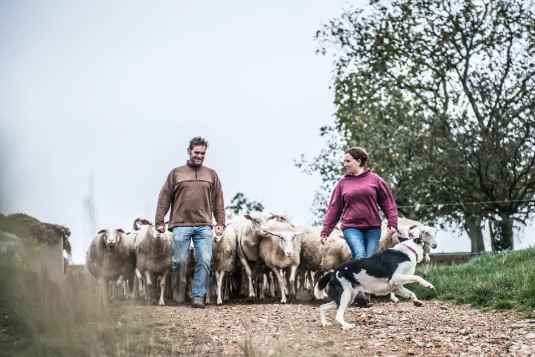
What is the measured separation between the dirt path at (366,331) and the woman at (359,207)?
3.34 ft

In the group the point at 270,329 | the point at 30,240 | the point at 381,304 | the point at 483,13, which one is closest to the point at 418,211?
the point at 483,13

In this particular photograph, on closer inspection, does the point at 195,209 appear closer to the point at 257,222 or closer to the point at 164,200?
the point at 164,200

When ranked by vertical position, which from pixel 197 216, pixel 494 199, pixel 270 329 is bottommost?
pixel 270 329

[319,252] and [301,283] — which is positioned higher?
[319,252]

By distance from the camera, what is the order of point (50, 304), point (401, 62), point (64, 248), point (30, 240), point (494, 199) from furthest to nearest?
point (401, 62)
point (494, 199)
point (64, 248)
point (50, 304)
point (30, 240)

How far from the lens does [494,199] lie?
26953 mm

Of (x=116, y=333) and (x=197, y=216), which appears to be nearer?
(x=116, y=333)

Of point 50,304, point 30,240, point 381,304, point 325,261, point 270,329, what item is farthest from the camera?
point 325,261

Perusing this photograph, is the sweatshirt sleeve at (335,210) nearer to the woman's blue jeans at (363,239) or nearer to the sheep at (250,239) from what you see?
the woman's blue jeans at (363,239)

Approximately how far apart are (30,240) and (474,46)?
86.1 feet

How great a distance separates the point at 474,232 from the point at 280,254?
1507 cm

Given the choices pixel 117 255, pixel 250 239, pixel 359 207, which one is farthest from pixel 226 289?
pixel 359 207

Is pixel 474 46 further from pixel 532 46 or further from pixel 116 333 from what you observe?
pixel 116 333

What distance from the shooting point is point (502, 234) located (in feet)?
85.3
